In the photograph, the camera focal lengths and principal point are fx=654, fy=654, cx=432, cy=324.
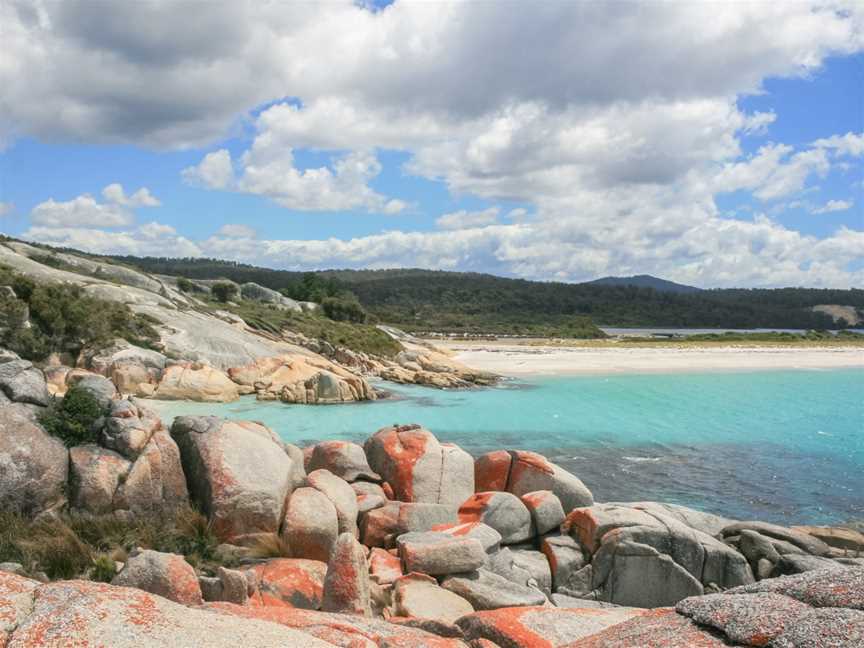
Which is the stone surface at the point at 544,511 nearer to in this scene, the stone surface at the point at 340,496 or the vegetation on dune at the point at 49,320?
the stone surface at the point at 340,496

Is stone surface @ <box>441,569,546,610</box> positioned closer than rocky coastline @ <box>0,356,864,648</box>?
No

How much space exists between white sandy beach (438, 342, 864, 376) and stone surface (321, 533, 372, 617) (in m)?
50.4

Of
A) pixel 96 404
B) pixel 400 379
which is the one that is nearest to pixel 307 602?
pixel 96 404

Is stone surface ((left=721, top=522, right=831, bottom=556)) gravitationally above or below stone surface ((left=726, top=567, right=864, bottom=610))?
below

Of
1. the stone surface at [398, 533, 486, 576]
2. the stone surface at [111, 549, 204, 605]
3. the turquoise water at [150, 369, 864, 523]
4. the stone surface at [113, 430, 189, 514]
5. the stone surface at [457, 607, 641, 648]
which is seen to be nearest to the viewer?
the stone surface at [457, 607, 641, 648]

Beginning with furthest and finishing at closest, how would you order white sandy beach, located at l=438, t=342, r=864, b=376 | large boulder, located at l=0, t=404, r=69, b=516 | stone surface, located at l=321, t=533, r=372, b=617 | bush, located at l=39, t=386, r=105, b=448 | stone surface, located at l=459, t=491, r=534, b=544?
white sandy beach, located at l=438, t=342, r=864, b=376 < stone surface, located at l=459, t=491, r=534, b=544 < bush, located at l=39, t=386, r=105, b=448 < large boulder, located at l=0, t=404, r=69, b=516 < stone surface, located at l=321, t=533, r=372, b=617

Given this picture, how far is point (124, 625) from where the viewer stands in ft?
15.7

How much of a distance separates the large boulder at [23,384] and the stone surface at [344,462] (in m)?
5.91

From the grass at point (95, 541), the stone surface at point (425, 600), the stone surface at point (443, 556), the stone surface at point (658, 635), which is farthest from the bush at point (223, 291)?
the stone surface at point (658, 635)

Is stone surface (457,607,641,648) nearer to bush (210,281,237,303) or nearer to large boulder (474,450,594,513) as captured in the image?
large boulder (474,450,594,513)

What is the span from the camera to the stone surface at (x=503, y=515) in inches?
547

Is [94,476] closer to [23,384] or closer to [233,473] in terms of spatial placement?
[233,473]

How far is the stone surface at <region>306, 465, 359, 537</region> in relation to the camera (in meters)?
12.4

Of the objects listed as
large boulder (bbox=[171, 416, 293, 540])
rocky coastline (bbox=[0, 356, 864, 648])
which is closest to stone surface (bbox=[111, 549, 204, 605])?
rocky coastline (bbox=[0, 356, 864, 648])
